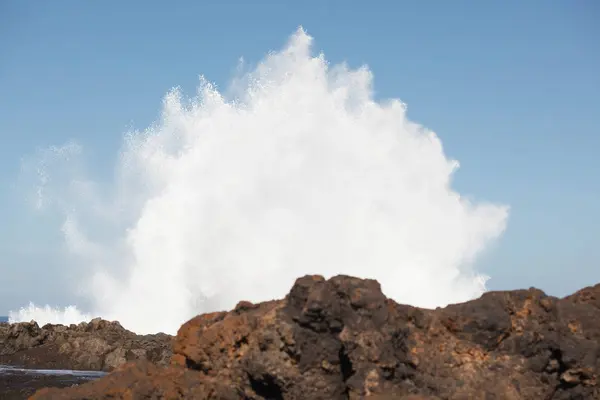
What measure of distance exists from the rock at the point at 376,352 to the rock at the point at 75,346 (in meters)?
28.9

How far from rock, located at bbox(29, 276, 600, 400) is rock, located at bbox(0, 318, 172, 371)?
94.8ft

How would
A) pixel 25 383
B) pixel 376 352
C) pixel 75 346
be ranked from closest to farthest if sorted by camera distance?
pixel 376 352
pixel 25 383
pixel 75 346

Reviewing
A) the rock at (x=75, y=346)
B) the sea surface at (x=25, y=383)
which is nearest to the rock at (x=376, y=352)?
the sea surface at (x=25, y=383)

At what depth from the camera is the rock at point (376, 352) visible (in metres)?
11.3

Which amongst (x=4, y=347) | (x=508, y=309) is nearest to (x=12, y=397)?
(x=508, y=309)

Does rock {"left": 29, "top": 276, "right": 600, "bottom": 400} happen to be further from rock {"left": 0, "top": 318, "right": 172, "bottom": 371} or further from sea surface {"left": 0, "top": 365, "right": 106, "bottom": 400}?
rock {"left": 0, "top": 318, "right": 172, "bottom": 371}

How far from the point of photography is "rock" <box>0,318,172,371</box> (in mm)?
44281

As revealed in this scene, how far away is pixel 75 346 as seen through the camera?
153 ft

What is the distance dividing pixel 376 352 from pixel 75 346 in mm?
39998

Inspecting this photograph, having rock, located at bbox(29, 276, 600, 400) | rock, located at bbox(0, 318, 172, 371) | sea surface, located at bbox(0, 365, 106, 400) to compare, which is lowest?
rock, located at bbox(29, 276, 600, 400)

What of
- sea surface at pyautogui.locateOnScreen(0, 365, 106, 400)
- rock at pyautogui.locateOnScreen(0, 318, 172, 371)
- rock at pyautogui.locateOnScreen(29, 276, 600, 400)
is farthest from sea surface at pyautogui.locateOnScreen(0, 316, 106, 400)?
rock at pyautogui.locateOnScreen(29, 276, 600, 400)

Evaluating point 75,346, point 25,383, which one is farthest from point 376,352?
point 75,346

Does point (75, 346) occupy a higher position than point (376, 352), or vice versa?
point (75, 346)

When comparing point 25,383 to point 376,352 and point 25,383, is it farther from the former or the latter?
point 376,352
